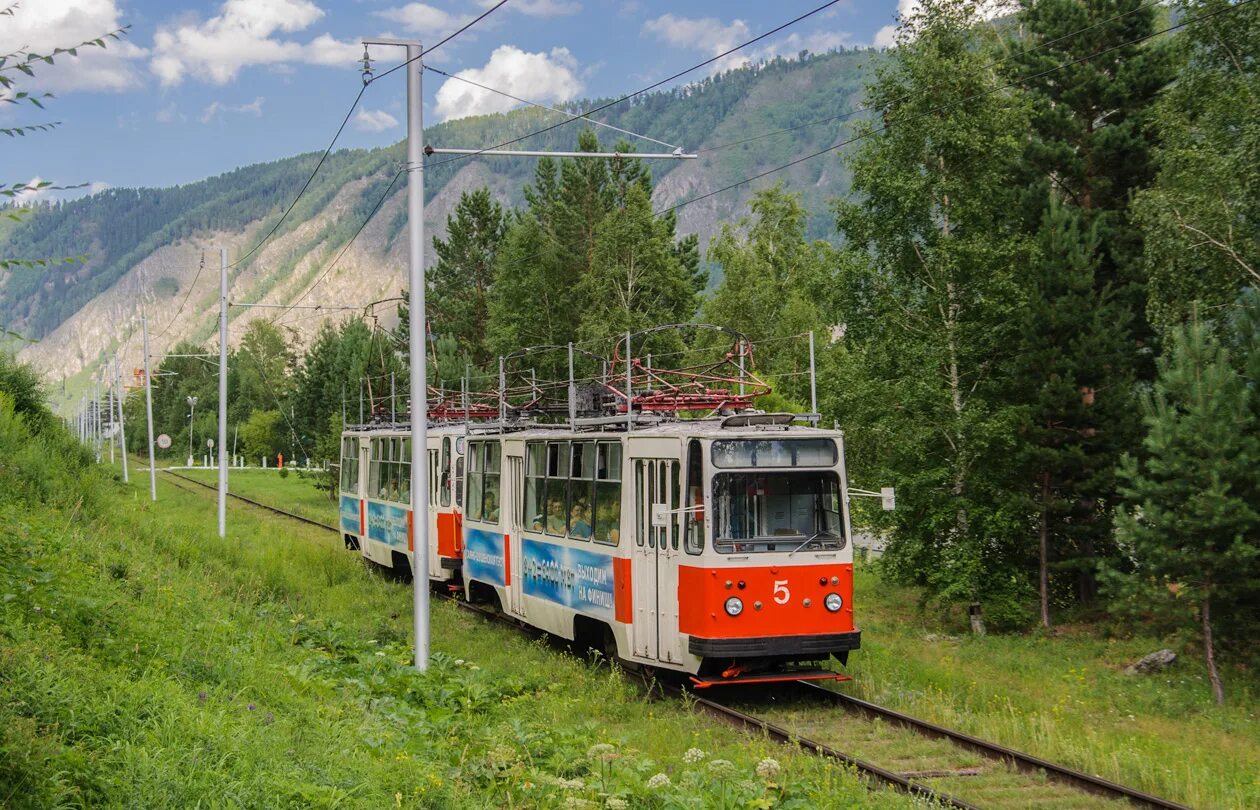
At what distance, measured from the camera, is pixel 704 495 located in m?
13.2

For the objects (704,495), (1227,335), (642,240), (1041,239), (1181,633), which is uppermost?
(642,240)

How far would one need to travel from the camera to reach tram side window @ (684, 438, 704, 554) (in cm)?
1327

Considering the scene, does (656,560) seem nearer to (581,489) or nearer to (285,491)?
(581,489)

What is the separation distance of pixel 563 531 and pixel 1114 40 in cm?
2007

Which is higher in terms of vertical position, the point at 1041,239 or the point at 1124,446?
the point at 1041,239

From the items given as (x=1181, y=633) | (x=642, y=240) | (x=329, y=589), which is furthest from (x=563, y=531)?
(x=642, y=240)

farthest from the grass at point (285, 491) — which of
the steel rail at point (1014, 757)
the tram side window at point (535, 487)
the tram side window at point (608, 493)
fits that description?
the steel rail at point (1014, 757)

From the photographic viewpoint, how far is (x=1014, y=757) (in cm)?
1061

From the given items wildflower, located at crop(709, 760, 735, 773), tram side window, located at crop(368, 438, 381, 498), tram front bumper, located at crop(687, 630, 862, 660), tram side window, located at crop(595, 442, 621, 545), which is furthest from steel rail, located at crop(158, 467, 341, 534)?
wildflower, located at crop(709, 760, 735, 773)

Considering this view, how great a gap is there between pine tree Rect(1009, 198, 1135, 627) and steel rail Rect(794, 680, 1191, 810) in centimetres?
1087

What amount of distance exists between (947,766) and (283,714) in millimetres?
5674

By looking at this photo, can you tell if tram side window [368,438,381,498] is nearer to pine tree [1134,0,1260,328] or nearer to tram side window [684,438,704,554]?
tram side window [684,438,704,554]

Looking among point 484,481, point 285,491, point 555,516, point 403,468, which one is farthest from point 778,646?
Result: point 285,491

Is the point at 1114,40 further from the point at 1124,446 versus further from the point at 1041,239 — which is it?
the point at 1124,446
